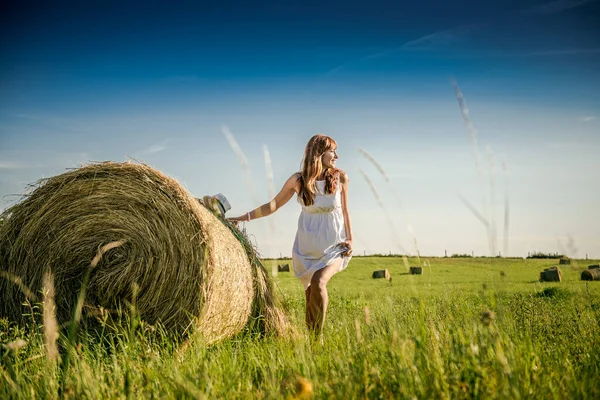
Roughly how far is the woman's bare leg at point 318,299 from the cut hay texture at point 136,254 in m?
0.31

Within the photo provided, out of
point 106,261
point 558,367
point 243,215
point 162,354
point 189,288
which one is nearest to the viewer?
point 558,367

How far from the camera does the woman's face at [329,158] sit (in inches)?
220

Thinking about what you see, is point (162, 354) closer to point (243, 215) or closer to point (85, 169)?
point (243, 215)

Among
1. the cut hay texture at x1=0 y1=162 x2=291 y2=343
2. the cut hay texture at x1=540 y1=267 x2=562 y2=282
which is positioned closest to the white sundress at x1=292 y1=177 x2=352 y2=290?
the cut hay texture at x1=0 y1=162 x2=291 y2=343

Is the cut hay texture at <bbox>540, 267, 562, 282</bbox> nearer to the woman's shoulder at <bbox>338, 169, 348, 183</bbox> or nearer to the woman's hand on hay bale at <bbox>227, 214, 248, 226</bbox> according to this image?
the woman's shoulder at <bbox>338, 169, 348, 183</bbox>

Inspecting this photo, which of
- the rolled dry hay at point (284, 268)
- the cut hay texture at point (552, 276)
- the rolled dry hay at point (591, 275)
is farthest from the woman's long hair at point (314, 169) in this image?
the rolled dry hay at point (591, 275)

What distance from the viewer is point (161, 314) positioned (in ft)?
16.4

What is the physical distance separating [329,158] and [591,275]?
14.1 metres

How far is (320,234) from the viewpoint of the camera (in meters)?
5.60

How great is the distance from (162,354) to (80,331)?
47.8 inches

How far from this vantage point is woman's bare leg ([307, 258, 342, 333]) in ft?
17.4

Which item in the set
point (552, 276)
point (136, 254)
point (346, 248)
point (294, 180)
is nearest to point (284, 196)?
point (294, 180)

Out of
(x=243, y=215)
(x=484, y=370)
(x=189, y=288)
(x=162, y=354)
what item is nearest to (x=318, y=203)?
(x=243, y=215)

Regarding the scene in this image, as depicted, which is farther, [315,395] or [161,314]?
[161,314]
